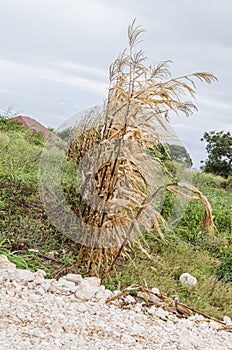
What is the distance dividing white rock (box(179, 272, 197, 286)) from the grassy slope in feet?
0.17

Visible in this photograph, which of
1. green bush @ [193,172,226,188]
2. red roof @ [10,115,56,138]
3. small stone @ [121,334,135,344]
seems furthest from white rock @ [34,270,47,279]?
green bush @ [193,172,226,188]

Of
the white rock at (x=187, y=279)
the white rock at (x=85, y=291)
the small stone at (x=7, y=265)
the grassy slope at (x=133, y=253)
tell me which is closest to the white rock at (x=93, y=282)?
the white rock at (x=85, y=291)

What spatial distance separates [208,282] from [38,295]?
1.76 metres

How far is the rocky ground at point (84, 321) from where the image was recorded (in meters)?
2.29

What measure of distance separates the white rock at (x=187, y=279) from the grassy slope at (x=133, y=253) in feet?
0.17

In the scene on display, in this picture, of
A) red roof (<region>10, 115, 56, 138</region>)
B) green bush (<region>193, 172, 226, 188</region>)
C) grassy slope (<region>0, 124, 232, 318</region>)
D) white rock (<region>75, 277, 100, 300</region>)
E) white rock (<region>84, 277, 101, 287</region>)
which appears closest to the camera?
white rock (<region>75, 277, 100, 300</region>)

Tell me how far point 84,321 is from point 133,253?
5.69 ft

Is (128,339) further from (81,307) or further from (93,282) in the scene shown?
(93,282)

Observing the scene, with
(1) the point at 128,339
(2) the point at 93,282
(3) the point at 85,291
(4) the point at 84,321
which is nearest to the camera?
(1) the point at 128,339

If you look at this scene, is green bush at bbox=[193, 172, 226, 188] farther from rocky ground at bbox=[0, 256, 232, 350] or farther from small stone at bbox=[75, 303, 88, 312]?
small stone at bbox=[75, 303, 88, 312]

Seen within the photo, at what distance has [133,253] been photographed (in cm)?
425

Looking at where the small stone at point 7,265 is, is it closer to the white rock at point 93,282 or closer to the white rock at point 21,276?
the white rock at point 21,276

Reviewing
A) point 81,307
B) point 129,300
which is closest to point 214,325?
point 129,300

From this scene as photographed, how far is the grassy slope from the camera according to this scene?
361 centimetres
